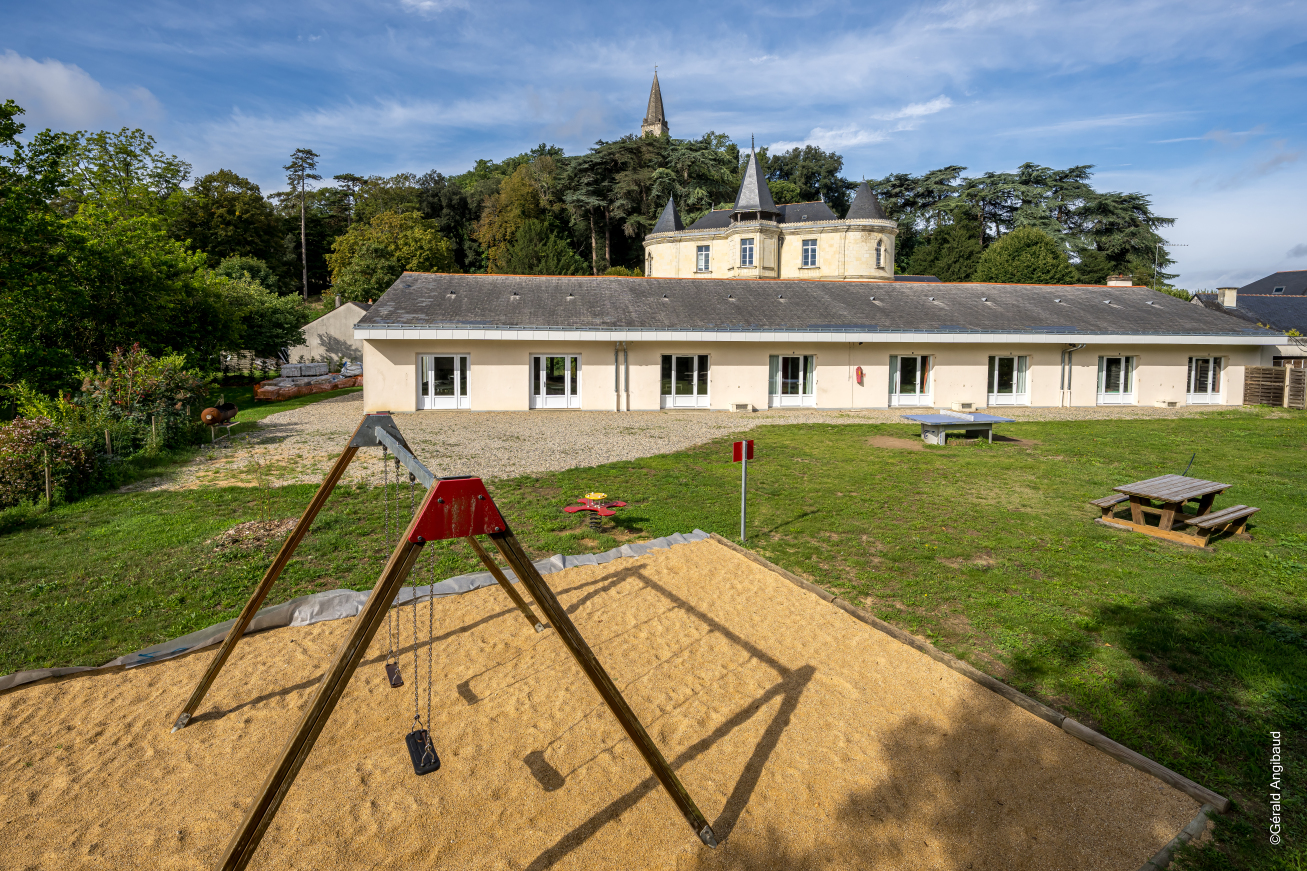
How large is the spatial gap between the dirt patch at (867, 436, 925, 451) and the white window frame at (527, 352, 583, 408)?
10.6 m

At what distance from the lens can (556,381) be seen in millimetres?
23359

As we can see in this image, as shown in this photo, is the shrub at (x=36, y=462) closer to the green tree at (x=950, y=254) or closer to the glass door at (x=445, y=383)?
the glass door at (x=445, y=383)

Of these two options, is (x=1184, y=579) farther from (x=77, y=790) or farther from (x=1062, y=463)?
(x=77, y=790)

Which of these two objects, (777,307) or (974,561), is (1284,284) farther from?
(974,561)

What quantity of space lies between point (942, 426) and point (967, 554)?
8776 mm

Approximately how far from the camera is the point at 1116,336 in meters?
24.2

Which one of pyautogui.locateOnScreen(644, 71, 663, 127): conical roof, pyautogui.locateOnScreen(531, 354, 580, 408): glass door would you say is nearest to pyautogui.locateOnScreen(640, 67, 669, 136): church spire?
pyautogui.locateOnScreen(644, 71, 663, 127): conical roof

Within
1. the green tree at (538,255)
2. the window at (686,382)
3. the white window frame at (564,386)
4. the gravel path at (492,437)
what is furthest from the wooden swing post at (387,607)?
the green tree at (538,255)

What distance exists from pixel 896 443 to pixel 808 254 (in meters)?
31.3

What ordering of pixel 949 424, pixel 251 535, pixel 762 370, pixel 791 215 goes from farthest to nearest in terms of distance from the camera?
pixel 791 215, pixel 762 370, pixel 949 424, pixel 251 535

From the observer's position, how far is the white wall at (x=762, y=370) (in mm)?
22141

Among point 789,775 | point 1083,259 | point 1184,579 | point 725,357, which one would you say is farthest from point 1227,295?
point 789,775

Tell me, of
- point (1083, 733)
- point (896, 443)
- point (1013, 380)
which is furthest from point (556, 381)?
point (1083, 733)

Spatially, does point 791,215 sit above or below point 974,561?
above
